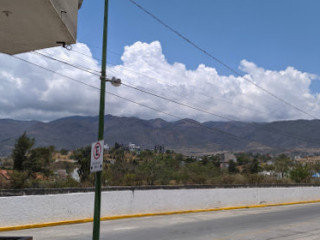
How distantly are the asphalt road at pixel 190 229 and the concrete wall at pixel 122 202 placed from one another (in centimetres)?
67

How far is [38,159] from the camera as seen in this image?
4203 cm

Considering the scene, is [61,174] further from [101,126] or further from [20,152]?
[101,126]

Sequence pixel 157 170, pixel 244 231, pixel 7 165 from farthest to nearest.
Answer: pixel 7 165
pixel 157 170
pixel 244 231

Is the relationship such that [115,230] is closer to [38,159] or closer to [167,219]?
[167,219]

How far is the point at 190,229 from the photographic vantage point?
13375mm

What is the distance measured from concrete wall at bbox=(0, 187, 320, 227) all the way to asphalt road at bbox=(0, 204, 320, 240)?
26.2 inches

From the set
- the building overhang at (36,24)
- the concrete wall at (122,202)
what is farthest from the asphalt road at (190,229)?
the building overhang at (36,24)

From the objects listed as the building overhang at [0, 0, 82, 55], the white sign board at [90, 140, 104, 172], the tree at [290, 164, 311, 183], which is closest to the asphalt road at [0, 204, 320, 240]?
the white sign board at [90, 140, 104, 172]

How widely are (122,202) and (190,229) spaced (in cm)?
417

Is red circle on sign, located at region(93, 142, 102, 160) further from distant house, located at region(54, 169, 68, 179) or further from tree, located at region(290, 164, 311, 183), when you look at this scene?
tree, located at region(290, 164, 311, 183)

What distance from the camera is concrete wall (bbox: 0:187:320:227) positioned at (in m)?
13.1

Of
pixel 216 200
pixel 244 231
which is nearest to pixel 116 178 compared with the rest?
pixel 216 200

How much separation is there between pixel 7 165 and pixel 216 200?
45.7 metres

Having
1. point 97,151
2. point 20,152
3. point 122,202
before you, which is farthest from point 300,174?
point 97,151
